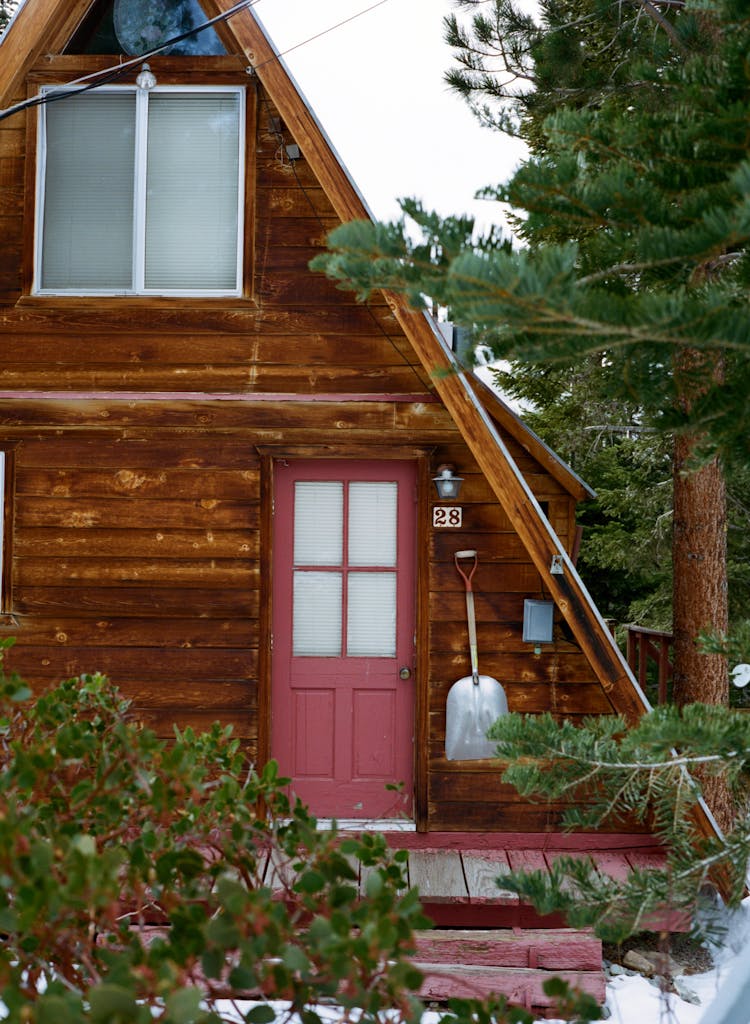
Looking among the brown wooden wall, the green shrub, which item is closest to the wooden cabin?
the brown wooden wall

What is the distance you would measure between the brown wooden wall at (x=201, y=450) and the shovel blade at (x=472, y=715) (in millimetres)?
120

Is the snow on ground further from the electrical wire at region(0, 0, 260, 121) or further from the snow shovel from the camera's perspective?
the electrical wire at region(0, 0, 260, 121)

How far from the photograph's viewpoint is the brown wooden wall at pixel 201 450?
5.50 meters

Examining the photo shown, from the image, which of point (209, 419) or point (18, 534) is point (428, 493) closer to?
point (209, 419)

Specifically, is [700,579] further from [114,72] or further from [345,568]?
[114,72]

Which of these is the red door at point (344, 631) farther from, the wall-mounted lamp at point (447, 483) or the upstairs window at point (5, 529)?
the upstairs window at point (5, 529)

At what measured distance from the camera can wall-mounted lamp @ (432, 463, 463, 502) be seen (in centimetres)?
538

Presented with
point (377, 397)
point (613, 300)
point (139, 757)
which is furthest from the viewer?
point (377, 397)

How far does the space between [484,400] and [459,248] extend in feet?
12.0

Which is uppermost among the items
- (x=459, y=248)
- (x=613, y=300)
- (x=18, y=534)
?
(x=459, y=248)

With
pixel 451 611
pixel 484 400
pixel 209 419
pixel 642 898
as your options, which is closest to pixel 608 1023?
pixel 451 611

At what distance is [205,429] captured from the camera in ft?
18.2

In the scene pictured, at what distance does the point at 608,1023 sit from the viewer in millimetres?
4438

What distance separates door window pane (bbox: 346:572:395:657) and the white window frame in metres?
1.85
